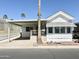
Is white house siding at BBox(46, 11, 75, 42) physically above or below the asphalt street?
above

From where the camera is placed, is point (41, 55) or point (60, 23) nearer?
point (41, 55)

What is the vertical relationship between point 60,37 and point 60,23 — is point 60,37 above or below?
below

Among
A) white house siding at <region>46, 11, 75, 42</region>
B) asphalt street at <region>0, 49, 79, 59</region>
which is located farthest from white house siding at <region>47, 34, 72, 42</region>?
asphalt street at <region>0, 49, 79, 59</region>

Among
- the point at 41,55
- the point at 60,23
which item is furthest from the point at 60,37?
the point at 41,55

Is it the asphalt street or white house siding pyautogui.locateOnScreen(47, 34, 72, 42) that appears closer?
the asphalt street

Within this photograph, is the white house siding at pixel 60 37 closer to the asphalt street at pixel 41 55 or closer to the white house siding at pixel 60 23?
the white house siding at pixel 60 23

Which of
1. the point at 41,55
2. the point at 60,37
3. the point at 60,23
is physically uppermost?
the point at 60,23

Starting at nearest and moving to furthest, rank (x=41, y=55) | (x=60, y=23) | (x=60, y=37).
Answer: (x=41, y=55) → (x=60, y=37) → (x=60, y=23)

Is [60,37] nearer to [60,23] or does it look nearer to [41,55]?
[60,23]

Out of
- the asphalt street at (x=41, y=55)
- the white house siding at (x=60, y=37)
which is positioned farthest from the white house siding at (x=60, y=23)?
the asphalt street at (x=41, y=55)

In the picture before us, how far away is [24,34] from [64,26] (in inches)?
541

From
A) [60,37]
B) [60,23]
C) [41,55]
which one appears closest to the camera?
[41,55]

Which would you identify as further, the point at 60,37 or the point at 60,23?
the point at 60,23

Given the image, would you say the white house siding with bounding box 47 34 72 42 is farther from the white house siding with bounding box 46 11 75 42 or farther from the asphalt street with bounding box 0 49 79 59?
the asphalt street with bounding box 0 49 79 59
